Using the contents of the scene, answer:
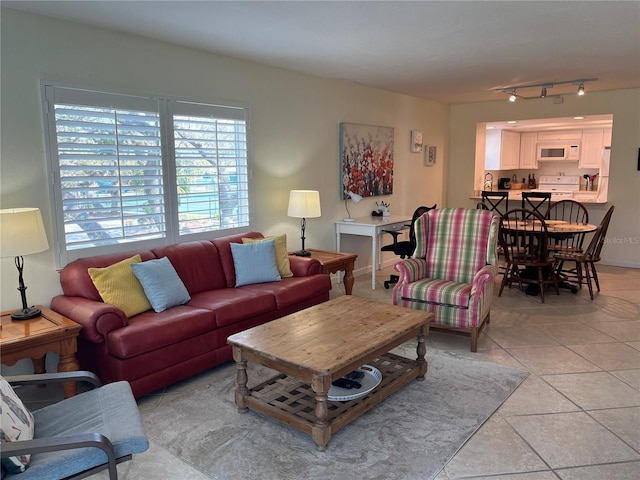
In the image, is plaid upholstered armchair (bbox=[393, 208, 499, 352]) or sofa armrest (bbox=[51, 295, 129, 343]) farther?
plaid upholstered armchair (bbox=[393, 208, 499, 352])

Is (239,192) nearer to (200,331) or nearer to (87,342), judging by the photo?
(200,331)

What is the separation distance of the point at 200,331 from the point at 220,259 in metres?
0.95

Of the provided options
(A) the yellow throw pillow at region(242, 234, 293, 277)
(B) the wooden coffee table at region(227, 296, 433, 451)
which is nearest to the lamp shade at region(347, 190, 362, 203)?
(A) the yellow throw pillow at region(242, 234, 293, 277)

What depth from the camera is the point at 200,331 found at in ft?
10.3

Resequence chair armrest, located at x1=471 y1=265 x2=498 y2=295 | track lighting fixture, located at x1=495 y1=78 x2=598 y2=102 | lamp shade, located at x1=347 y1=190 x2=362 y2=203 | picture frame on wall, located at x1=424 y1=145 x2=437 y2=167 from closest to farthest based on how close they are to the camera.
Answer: chair armrest, located at x1=471 y1=265 x2=498 y2=295 < track lighting fixture, located at x1=495 y1=78 x2=598 y2=102 < lamp shade, located at x1=347 y1=190 x2=362 y2=203 < picture frame on wall, located at x1=424 y1=145 x2=437 y2=167

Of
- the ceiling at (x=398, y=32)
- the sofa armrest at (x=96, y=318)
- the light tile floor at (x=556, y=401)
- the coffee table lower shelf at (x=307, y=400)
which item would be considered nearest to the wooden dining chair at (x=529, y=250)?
the light tile floor at (x=556, y=401)

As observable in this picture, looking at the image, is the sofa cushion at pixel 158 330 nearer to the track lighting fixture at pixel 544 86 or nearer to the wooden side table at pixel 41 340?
the wooden side table at pixel 41 340

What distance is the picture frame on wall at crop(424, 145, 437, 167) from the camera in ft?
24.0

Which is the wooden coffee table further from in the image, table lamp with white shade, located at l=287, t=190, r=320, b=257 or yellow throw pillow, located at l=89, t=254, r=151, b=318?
table lamp with white shade, located at l=287, t=190, r=320, b=257

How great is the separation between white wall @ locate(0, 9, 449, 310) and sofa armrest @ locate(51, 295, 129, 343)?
0.48 m

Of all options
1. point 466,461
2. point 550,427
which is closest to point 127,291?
point 466,461

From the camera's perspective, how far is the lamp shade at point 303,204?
15.2 ft

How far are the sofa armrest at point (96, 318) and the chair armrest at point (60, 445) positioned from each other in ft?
3.96

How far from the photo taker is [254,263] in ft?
13.1
